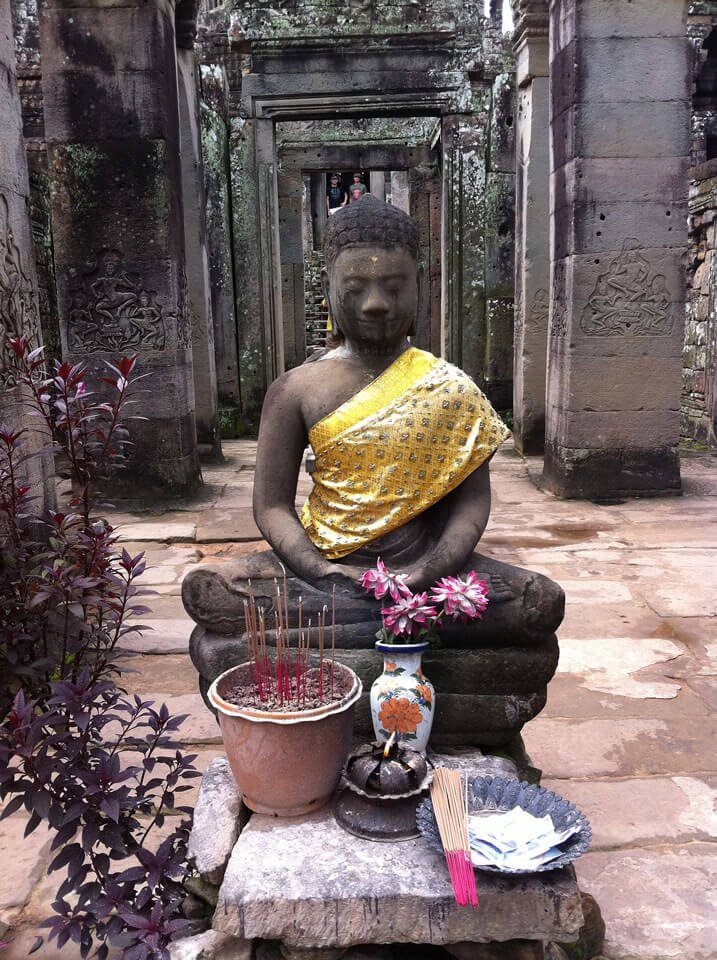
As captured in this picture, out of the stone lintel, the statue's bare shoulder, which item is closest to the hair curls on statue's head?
the statue's bare shoulder

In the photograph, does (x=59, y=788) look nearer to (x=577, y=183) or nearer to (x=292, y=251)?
(x=577, y=183)

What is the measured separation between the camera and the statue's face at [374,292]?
2508 mm

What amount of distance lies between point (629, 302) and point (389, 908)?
601 cm

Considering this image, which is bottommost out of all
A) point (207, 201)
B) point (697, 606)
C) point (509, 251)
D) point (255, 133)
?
point (697, 606)

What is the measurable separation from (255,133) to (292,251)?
4802mm

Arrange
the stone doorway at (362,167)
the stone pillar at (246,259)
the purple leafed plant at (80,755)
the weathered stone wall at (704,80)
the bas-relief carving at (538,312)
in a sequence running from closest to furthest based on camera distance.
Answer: the purple leafed plant at (80,755)
the bas-relief carving at (538,312)
the stone pillar at (246,259)
the weathered stone wall at (704,80)
the stone doorway at (362,167)

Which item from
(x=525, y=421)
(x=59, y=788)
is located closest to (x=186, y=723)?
(x=59, y=788)

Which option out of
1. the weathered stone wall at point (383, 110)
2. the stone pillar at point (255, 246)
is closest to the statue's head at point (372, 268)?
the stone pillar at point (255, 246)

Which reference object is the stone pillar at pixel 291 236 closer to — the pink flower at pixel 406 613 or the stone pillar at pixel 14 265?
the stone pillar at pixel 14 265

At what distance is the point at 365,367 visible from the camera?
2.70m

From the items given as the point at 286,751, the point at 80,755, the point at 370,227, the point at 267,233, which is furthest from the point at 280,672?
the point at 267,233

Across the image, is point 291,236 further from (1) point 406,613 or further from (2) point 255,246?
(1) point 406,613

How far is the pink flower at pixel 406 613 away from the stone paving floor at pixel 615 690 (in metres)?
0.88

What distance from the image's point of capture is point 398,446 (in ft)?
8.36
